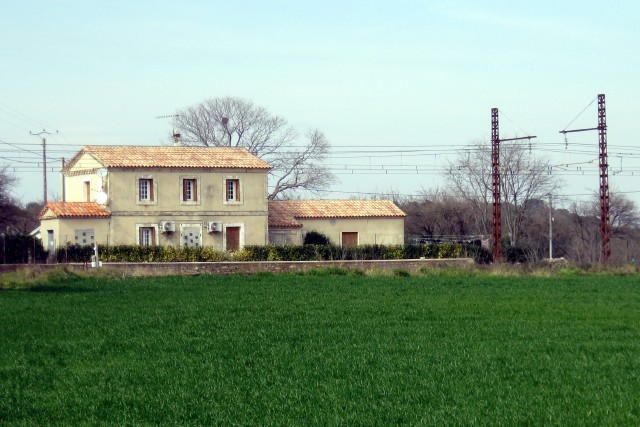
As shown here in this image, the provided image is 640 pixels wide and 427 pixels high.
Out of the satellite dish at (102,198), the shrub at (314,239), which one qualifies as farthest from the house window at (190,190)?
the shrub at (314,239)

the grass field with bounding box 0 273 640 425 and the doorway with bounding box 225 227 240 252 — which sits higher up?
the doorway with bounding box 225 227 240 252

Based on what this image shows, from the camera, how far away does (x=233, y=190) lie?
2163 inches

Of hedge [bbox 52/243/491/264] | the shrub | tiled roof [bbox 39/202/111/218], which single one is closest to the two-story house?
tiled roof [bbox 39/202/111/218]

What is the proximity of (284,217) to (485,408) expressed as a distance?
151ft

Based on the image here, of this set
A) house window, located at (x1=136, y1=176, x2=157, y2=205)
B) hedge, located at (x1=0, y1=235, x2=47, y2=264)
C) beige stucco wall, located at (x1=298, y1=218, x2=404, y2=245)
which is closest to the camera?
hedge, located at (x1=0, y1=235, x2=47, y2=264)

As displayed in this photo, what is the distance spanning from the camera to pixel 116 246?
48.8 meters

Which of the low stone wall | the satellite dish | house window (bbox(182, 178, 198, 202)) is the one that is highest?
house window (bbox(182, 178, 198, 202))

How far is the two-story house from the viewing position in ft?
169

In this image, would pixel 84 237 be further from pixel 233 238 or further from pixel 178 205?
pixel 233 238

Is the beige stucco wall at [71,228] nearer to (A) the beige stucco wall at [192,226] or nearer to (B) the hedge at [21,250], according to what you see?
(A) the beige stucco wall at [192,226]

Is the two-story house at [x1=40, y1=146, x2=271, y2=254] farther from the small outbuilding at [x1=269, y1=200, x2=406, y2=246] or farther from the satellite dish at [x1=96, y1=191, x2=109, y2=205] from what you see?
the small outbuilding at [x1=269, y1=200, x2=406, y2=246]

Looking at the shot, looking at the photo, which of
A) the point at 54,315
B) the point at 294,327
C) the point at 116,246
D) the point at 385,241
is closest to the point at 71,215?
the point at 116,246

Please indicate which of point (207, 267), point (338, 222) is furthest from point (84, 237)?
point (338, 222)

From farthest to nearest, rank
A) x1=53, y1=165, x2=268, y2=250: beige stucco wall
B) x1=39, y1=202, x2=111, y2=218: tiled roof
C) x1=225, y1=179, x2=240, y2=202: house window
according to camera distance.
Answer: x1=225, y1=179, x2=240, y2=202: house window, x1=53, y1=165, x2=268, y2=250: beige stucco wall, x1=39, y1=202, x2=111, y2=218: tiled roof
